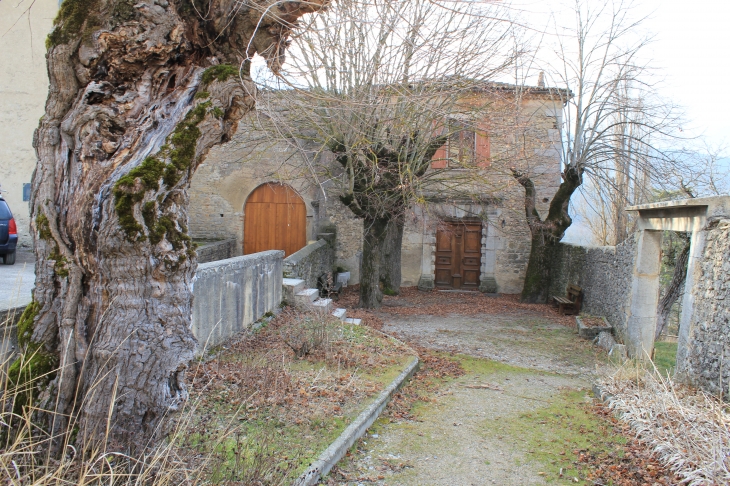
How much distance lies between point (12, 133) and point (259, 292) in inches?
283

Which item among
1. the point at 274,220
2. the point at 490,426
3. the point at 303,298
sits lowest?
the point at 490,426

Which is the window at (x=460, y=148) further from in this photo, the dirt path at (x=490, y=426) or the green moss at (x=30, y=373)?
the green moss at (x=30, y=373)

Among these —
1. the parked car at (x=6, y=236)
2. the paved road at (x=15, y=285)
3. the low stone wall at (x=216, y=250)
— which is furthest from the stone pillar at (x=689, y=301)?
the low stone wall at (x=216, y=250)

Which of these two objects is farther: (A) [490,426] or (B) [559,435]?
(A) [490,426]

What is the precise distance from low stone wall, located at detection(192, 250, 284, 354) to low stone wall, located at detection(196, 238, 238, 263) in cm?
505

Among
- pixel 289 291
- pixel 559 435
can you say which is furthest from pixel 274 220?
pixel 559 435

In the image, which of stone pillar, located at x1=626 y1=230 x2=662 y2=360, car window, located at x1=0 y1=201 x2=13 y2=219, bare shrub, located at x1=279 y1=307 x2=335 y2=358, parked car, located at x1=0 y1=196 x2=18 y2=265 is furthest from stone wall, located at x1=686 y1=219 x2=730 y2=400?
car window, located at x1=0 y1=201 x2=13 y2=219

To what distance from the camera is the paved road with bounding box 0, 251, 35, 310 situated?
357 centimetres

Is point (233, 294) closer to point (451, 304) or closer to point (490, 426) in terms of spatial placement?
point (490, 426)

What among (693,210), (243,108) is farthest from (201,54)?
(693,210)

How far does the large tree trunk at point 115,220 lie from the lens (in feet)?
8.28

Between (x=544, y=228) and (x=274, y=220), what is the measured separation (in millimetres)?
8235

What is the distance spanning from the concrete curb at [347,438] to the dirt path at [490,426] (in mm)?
90

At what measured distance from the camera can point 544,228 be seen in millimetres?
14445
